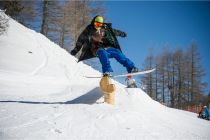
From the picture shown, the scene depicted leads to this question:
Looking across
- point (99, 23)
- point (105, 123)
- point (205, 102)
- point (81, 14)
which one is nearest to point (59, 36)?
point (81, 14)

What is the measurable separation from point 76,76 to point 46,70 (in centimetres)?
167

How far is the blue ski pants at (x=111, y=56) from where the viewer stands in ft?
20.2

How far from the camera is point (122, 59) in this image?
643cm

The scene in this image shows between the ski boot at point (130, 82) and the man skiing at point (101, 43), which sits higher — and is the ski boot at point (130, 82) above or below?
below

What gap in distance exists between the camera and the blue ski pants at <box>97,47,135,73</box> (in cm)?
614

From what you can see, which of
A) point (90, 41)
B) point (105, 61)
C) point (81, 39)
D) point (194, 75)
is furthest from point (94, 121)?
point (194, 75)

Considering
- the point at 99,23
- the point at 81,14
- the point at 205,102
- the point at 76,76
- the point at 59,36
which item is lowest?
the point at 205,102

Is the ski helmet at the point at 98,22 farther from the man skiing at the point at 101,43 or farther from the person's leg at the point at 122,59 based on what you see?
the person's leg at the point at 122,59

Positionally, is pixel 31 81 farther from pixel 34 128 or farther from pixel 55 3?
pixel 55 3

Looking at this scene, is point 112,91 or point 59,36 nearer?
point 112,91

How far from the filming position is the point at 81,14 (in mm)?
30562

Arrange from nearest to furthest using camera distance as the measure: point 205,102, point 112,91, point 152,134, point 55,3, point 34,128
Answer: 1. point 34,128
2. point 152,134
3. point 112,91
4. point 205,102
5. point 55,3

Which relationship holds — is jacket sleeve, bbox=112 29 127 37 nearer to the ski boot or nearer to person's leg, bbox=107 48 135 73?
person's leg, bbox=107 48 135 73

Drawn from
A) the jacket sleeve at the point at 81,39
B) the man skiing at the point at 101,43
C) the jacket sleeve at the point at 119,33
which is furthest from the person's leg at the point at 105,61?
the jacket sleeve at the point at 119,33
